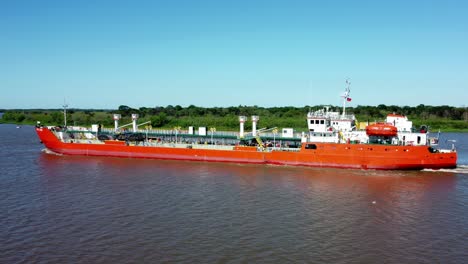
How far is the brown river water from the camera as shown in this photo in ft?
52.6

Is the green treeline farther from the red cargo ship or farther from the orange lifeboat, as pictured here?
the orange lifeboat

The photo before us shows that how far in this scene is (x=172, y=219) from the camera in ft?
65.9

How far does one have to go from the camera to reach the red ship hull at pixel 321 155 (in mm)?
33188

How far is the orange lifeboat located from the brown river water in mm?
3540

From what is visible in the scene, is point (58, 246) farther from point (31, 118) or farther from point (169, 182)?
point (31, 118)

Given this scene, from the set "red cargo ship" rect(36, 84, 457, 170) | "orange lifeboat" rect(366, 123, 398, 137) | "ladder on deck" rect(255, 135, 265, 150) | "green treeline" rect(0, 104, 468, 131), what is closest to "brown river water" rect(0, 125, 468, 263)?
"red cargo ship" rect(36, 84, 457, 170)

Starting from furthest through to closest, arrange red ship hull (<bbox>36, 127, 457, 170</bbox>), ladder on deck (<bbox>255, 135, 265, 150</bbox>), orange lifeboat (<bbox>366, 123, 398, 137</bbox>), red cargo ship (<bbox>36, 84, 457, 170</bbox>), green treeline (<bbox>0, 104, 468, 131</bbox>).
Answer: green treeline (<bbox>0, 104, 468, 131</bbox>), ladder on deck (<bbox>255, 135, 265, 150</bbox>), red cargo ship (<bbox>36, 84, 457, 170</bbox>), red ship hull (<bbox>36, 127, 457, 170</bbox>), orange lifeboat (<bbox>366, 123, 398, 137</bbox>)

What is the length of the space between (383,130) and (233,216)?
748 inches

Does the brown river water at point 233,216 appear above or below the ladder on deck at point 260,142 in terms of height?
below

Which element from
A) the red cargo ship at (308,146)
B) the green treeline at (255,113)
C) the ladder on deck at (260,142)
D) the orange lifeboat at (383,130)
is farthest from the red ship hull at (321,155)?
the green treeline at (255,113)

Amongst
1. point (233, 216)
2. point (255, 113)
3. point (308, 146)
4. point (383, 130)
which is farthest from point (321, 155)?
point (255, 113)

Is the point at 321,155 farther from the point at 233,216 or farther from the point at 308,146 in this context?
the point at 233,216

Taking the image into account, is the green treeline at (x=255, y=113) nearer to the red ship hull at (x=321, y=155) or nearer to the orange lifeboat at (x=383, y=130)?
the red ship hull at (x=321, y=155)

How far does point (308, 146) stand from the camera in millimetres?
35781
